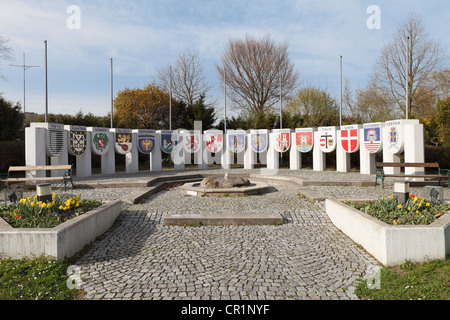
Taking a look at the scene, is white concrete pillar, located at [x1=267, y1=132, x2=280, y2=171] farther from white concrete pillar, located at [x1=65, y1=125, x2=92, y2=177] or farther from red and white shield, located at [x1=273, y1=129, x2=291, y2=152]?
white concrete pillar, located at [x1=65, y1=125, x2=92, y2=177]

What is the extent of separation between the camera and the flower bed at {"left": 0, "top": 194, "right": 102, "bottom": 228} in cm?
498

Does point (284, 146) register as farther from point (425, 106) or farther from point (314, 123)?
point (425, 106)

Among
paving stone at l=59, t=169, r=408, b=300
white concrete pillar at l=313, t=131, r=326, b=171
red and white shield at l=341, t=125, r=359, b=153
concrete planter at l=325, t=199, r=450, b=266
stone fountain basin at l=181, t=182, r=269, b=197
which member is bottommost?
paving stone at l=59, t=169, r=408, b=300

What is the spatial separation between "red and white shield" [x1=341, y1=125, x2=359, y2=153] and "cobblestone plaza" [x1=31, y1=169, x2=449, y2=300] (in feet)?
28.0

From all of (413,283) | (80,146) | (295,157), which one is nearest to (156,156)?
(80,146)

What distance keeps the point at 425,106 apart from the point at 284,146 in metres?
15.3

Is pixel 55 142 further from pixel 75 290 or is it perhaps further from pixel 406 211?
pixel 406 211

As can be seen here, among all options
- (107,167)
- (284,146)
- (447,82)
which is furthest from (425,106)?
(107,167)

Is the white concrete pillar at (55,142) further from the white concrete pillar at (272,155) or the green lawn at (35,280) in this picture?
the white concrete pillar at (272,155)

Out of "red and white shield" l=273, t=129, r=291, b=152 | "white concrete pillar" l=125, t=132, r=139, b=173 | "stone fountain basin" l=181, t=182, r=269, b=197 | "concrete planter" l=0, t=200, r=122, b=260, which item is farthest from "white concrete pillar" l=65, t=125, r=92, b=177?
"red and white shield" l=273, t=129, r=291, b=152

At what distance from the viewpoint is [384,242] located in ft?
14.3

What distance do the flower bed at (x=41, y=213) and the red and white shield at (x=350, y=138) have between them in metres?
12.7

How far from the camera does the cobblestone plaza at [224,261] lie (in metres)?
3.57
